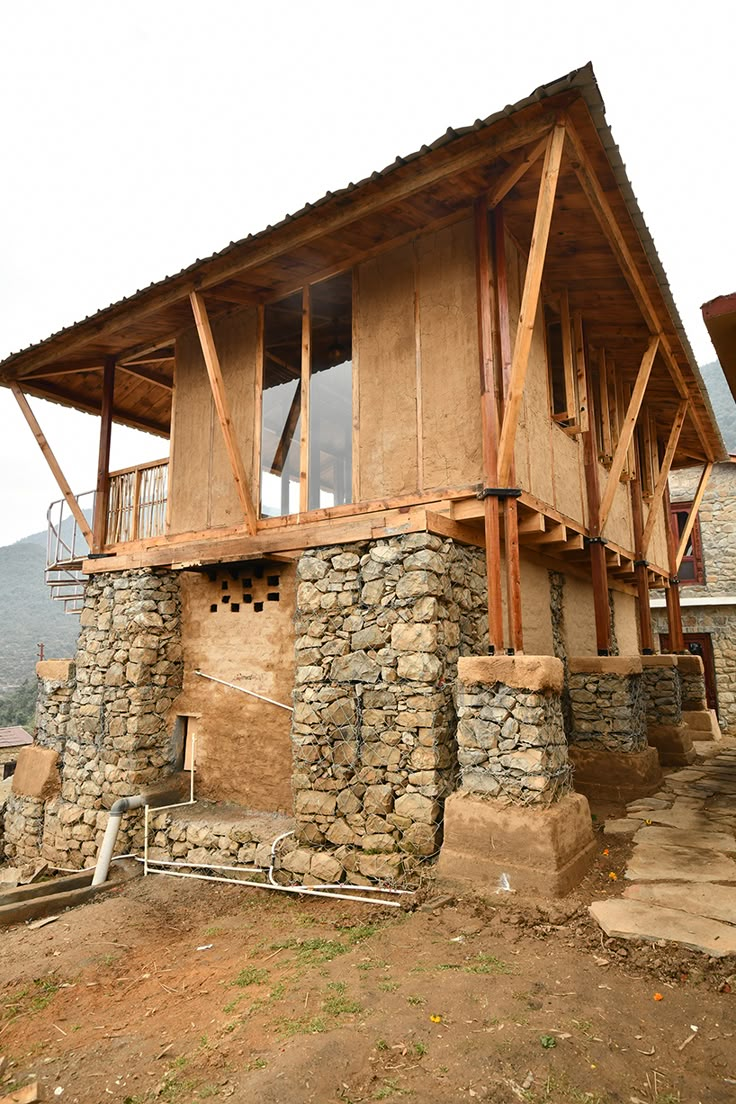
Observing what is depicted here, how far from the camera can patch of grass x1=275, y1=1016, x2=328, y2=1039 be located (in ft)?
10.6

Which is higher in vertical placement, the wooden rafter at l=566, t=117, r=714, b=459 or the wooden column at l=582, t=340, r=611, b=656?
the wooden rafter at l=566, t=117, r=714, b=459

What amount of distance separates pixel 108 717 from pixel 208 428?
4.11 metres

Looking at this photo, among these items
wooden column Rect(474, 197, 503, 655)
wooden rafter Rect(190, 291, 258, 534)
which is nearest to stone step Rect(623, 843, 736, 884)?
wooden column Rect(474, 197, 503, 655)

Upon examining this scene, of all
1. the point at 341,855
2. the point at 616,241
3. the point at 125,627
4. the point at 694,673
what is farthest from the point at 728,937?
the point at 694,673

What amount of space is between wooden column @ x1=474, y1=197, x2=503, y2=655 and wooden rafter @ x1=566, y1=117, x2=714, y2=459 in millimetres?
991

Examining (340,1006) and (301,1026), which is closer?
(301,1026)

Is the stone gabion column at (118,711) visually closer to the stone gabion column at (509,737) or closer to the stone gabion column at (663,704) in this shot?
the stone gabion column at (509,737)

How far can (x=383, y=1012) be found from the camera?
3357mm

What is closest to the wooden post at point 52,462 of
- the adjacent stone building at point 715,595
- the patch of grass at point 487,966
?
the patch of grass at point 487,966

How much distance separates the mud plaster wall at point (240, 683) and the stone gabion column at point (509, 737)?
253cm

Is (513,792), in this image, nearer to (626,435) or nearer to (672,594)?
(626,435)

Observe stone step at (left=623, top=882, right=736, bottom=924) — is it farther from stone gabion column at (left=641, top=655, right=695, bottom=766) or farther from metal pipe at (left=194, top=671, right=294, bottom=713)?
stone gabion column at (left=641, top=655, right=695, bottom=766)

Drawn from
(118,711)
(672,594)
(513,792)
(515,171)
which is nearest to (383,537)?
(513,792)

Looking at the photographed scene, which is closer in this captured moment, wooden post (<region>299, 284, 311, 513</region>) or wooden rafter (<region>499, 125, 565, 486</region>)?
wooden rafter (<region>499, 125, 565, 486</region>)
